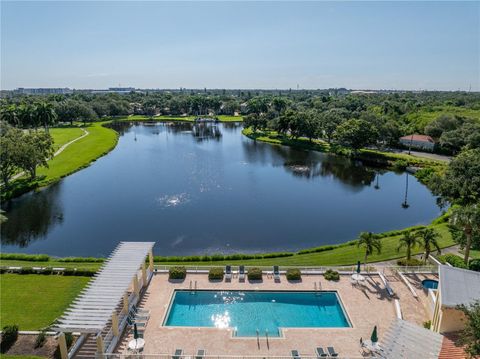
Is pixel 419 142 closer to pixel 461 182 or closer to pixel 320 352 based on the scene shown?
pixel 461 182

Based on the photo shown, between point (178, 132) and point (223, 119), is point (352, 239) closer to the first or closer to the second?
point (178, 132)

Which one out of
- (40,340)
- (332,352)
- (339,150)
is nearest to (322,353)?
(332,352)

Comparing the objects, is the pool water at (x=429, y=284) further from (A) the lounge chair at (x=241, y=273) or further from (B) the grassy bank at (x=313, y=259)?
(A) the lounge chair at (x=241, y=273)


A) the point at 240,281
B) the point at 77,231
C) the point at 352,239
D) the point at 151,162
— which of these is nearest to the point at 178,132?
the point at 151,162

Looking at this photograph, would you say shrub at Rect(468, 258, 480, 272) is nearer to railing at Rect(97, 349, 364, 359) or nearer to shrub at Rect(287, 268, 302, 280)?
shrub at Rect(287, 268, 302, 280)

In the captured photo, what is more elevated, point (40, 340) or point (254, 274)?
point (254, 274)
